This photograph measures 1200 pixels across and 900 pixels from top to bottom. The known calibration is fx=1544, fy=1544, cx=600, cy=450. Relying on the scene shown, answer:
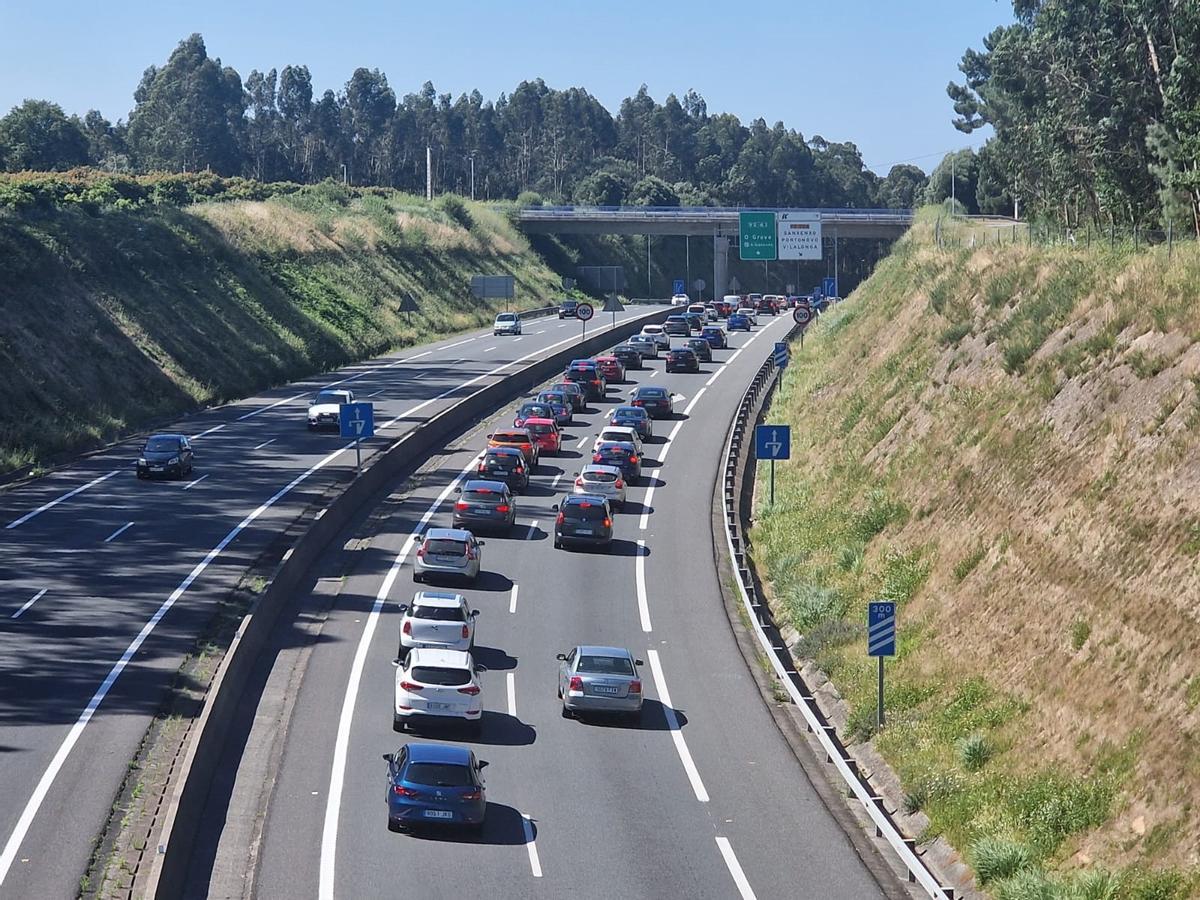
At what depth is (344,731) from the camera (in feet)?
95.0

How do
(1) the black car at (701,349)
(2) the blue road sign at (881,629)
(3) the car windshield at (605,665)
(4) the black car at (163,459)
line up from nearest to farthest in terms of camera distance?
1. (2) the blue road sign at (881,629)
2. (3) the car windshield at (605,665)
3. (4) the black car at (163,459)
4. (1) the black car at (701,349)

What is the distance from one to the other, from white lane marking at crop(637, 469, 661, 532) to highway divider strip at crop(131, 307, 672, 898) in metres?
8.72

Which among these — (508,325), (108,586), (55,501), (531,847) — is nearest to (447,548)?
(108,586)

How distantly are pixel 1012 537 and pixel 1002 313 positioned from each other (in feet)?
57.1

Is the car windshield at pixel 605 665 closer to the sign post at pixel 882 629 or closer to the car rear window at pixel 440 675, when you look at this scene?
the car rear window at pixel 440 675

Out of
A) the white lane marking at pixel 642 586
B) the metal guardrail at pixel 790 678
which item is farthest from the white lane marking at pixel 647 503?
the metal guardrail at pixel 790 678

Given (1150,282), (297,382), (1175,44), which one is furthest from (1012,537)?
(297,382)

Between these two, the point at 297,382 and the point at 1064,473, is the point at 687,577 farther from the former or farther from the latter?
the point at 297,382

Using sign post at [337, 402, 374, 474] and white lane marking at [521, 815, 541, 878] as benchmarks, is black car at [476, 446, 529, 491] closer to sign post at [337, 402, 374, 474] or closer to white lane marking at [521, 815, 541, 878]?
sign post at [337, 402, 374, 474]

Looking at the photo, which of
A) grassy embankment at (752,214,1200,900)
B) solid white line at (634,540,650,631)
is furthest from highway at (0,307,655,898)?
grassy embankment at (752,214,1200,900)

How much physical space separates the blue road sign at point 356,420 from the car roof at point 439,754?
2628cm

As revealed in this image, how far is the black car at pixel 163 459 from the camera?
170 feet

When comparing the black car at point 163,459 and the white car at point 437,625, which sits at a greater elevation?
the black car at point 163,459

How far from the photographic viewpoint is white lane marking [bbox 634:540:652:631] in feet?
127
